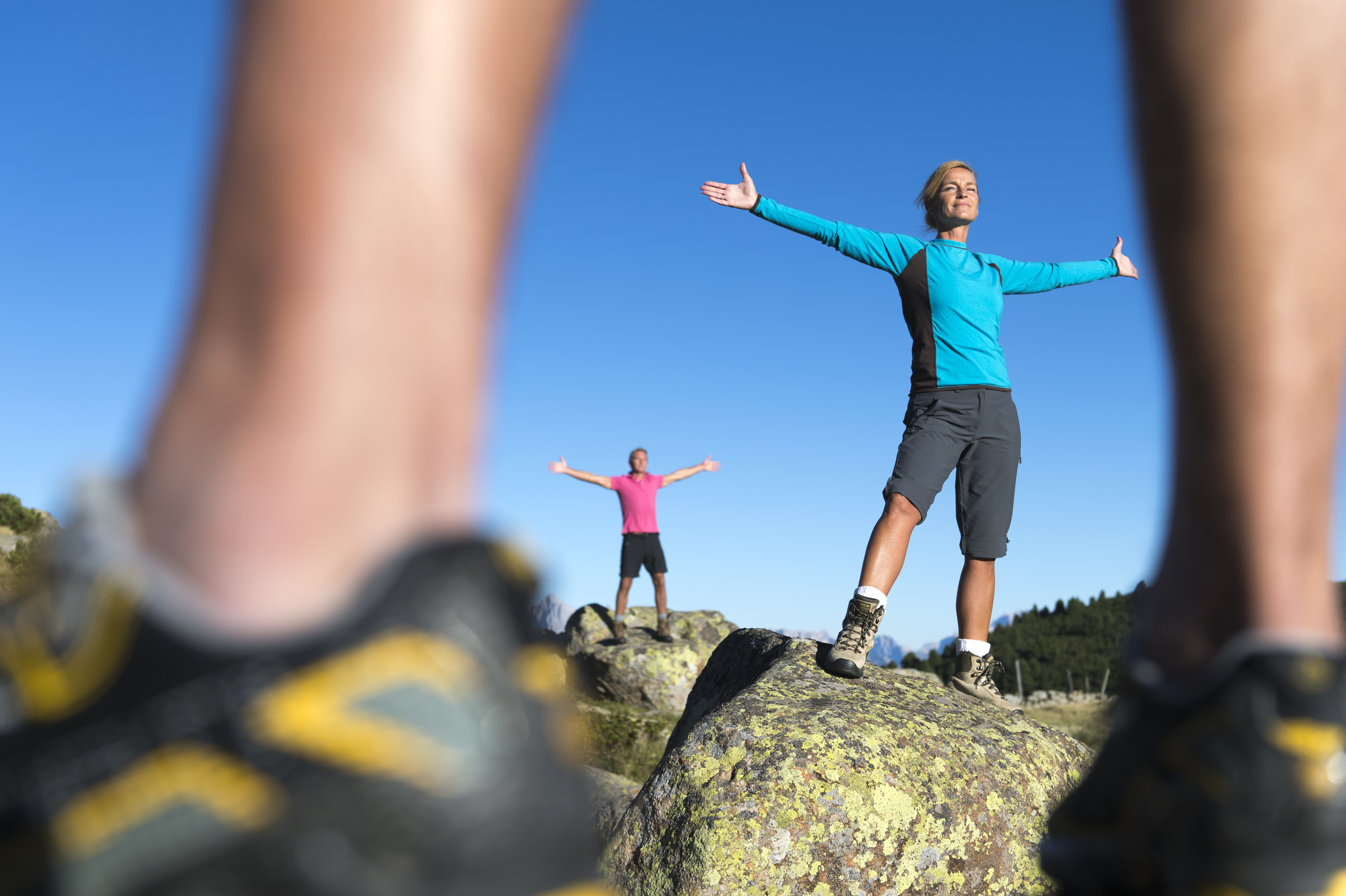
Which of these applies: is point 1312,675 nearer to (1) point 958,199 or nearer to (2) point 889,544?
(2) point 889,544

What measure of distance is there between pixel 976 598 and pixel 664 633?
1215 cm

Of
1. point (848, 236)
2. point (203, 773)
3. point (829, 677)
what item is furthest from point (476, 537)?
point (848, 236)

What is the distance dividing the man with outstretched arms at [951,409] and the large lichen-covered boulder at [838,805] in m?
0.70

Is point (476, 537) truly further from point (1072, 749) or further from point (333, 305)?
point (1072, 749)

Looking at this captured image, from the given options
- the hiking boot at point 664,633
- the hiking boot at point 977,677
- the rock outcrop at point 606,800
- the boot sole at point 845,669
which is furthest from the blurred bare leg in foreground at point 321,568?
the hiking boot at point 664,633

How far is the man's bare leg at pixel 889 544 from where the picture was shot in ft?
14.5

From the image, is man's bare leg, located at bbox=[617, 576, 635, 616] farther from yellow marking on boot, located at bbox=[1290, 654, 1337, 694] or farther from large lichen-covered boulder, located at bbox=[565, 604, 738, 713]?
yellow marking on boot, located at bbox=[1290, 654, 1337, 694]

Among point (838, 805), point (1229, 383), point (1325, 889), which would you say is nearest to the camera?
point (1325, 889)

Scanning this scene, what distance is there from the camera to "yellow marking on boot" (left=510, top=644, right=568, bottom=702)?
1.72 ft

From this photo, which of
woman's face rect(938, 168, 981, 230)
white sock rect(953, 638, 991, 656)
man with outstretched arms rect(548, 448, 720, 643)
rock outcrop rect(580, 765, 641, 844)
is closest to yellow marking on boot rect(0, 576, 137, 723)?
rock outcrop rect(580, 765, 641, 844)

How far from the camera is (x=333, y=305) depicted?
0.51 metres

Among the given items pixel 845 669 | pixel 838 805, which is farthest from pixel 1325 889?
pixel 845 669

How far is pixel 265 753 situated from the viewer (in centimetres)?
46

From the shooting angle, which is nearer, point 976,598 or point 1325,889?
point 1325,889
